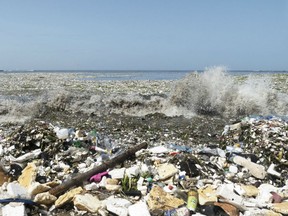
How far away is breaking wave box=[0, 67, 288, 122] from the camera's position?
13.5m

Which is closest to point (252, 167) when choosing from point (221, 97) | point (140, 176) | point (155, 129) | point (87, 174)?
point (140, 176)

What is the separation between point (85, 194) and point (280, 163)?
12.7 ft

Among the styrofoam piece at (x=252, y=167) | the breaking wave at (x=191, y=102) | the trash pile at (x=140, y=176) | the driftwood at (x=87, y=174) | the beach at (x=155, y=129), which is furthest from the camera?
the breaking wave at (x=191, y=102)

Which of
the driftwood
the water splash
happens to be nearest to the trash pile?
the driftwood

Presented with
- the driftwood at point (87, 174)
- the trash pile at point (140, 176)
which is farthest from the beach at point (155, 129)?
the driftwood at point (87, 174)

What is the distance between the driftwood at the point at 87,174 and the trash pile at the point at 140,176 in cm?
1

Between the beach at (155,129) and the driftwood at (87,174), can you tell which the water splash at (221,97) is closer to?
the beach at (155,129)

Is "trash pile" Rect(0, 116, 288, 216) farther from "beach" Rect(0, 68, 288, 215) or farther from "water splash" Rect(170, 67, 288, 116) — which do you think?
"water splash" Rect(170, 67, 288, 116)

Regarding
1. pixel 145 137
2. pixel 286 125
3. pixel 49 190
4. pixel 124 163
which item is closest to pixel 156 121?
pixel 145 137

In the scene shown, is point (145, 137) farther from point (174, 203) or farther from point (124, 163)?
point (174, 203)

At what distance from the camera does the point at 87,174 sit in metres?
5.45

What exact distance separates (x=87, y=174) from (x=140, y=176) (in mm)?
882

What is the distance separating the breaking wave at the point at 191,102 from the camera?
44.1 ft

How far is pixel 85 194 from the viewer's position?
4.75m
